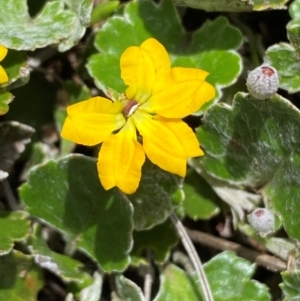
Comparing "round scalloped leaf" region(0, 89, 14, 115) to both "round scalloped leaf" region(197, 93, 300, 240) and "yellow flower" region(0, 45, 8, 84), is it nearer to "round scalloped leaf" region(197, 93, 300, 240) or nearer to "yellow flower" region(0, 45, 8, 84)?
"yellow flower" region(0, 45, 8, 84)

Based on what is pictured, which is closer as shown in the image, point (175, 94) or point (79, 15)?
point (175, 94)

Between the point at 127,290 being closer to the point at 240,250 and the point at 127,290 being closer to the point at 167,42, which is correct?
the point at 240,250

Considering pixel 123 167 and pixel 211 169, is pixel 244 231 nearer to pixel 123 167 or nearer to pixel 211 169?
pixel 211 169

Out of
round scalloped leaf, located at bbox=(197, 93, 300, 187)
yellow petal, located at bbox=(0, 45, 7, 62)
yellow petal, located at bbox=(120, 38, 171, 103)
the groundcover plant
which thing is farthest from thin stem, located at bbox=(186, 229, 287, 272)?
yellow petal, located at bbox=(0, 45, 7, 62)

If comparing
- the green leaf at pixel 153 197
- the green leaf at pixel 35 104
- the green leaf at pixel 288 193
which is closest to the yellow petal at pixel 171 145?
the green leaf at pixel 153 197

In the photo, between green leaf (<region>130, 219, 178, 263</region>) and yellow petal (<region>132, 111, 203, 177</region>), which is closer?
yellow petal (<region>132, 111, 203, 177</region>)

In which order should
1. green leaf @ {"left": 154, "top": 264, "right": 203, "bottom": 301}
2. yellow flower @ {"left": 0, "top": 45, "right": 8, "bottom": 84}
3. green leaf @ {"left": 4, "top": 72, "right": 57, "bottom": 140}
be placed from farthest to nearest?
green leaf @ {"left": 4, "top": 72, "right": 57, "bottom": 140}
green leaf @ {"left": 154, "top": 264, "right": 203, "bottom": 301}
yellow flower @ {"left": 0, "top": 45, "right": 8, "bottom": 84}

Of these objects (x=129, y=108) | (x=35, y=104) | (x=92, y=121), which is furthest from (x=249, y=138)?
(x=35, y=104)

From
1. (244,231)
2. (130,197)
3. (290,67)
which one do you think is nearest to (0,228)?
(130,197)
